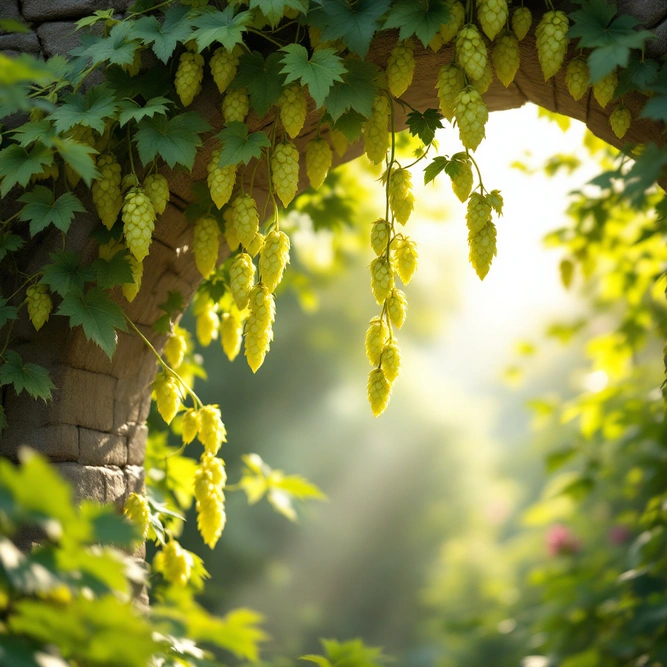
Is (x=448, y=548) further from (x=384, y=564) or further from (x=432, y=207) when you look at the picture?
(x=432, y=207)

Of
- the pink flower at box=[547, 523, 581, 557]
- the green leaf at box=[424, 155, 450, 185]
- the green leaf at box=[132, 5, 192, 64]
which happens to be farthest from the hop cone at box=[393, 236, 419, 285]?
the pink flower at box=[547, 523, 581, 557]

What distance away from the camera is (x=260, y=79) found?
145cm

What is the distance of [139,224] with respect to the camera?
137 cm

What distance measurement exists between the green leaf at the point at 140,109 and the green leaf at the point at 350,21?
32cm

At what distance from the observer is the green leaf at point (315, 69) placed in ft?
4.34

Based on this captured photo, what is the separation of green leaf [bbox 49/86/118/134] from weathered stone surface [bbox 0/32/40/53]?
0.96ft

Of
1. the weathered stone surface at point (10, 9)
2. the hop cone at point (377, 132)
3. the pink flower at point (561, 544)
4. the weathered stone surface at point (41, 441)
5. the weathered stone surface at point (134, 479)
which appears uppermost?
the pink flower at point (561, 544)

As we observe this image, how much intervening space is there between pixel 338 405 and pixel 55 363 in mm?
6974

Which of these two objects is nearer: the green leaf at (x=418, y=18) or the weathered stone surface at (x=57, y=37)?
the green leaf at (x=418, y=18)

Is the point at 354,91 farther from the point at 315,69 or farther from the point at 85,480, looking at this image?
the point at 85,480

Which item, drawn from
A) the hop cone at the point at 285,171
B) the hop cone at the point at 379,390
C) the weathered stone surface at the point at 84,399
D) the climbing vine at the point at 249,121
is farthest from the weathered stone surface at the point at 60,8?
the hop cone at the point at 379,390

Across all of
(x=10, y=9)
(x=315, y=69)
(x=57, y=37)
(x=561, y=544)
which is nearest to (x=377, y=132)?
(x=315, y=69)

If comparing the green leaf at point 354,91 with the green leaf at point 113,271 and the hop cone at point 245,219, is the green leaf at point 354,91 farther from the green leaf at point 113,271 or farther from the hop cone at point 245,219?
the green leaf at point 113,271

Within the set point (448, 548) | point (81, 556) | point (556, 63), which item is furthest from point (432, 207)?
point (448, 548)
